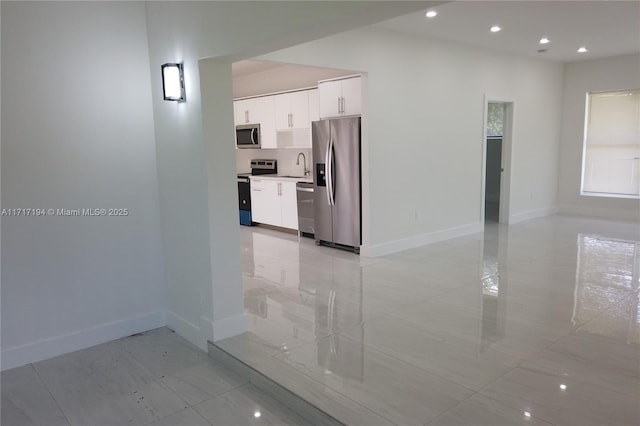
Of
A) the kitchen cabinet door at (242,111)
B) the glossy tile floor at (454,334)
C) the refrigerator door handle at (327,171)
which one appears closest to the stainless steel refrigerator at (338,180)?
the refrigerator door handle at (327,171)

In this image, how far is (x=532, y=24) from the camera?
5391mm

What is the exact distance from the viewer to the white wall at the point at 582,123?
7934 millimetres

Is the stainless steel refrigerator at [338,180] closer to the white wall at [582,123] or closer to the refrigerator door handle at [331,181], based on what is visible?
the refrigerator door handle at [331,181]

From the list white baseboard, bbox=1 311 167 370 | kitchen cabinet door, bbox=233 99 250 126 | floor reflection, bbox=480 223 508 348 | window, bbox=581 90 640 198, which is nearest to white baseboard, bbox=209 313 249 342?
white baseboard, bbox=1 311 167 370

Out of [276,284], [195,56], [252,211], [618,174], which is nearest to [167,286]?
[276,284]

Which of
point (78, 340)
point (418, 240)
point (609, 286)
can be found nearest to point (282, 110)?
point (418, 240)

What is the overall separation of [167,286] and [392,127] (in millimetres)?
3336

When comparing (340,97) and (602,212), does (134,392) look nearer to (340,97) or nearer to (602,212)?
(340,97)

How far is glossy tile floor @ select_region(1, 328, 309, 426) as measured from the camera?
2.61 m

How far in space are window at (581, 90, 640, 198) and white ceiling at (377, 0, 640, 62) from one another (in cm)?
135

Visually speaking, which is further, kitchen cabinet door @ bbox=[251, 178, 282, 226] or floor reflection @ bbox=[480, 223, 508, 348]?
kitchen cabinet door @ bbox=[251, 178, 282, 226]

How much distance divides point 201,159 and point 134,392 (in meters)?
1.57

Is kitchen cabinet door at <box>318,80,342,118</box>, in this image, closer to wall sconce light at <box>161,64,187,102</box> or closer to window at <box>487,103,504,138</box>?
wall sconce light at <box>161,64,187,102</box>

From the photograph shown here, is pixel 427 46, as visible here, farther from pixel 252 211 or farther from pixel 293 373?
pixel 293 373
